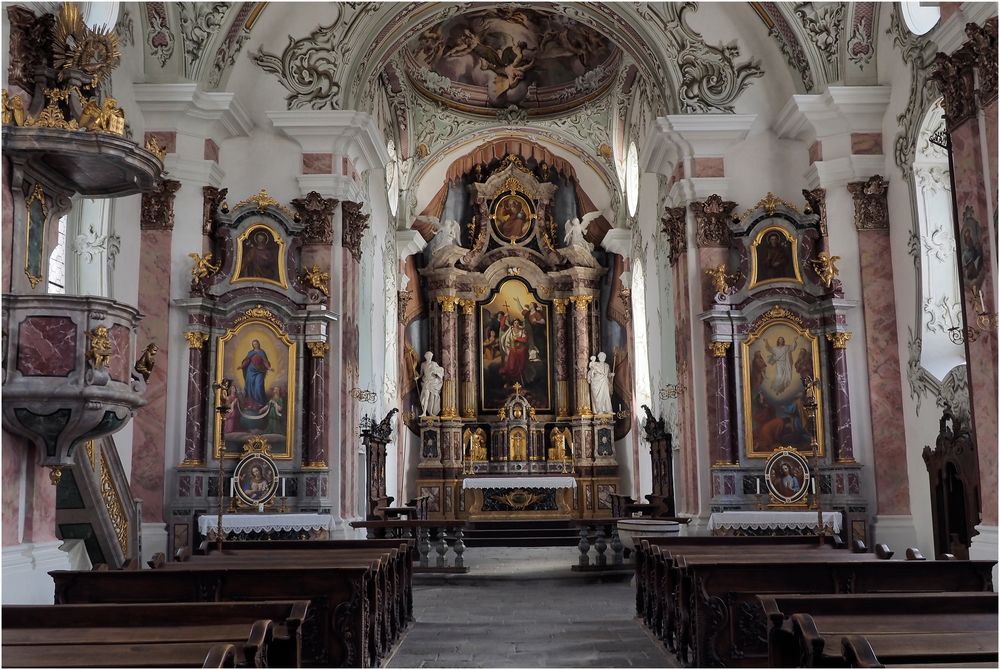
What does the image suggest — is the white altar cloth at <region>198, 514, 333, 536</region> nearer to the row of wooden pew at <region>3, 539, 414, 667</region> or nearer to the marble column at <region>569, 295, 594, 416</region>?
the row of wooden pew at <region>3, 539, 414, 667</region>

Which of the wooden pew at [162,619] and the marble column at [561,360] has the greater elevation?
the marble column at [561,360]

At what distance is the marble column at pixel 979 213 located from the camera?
9031 mm

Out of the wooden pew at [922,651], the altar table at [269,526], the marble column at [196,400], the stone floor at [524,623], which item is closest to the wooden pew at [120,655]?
the wooden pew at [922,651]

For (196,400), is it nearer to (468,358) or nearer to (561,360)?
(468,358)

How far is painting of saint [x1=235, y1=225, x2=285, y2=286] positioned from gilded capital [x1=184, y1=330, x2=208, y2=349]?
1014 mm

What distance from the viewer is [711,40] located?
14648mm

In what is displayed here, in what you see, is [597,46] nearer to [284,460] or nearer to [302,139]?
[302,139]

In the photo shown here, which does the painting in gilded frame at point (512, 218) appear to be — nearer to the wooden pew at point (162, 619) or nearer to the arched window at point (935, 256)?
the arched window at point (935, 256)

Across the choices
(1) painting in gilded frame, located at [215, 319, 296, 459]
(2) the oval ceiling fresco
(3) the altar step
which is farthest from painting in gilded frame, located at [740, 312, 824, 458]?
(2) the oval ceiling fresco

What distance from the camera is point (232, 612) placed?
514 centimetres

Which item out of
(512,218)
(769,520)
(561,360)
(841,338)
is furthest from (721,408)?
(512,218)

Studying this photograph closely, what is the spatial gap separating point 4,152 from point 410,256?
1535cm

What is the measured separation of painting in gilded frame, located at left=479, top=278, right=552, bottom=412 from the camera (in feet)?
76.3

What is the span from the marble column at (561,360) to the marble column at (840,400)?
9839 mm
